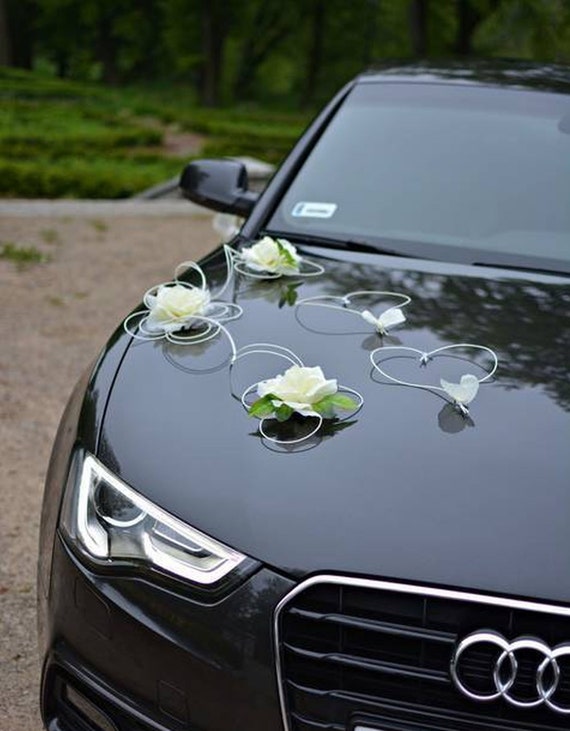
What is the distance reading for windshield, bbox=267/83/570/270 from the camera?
10.7 feet

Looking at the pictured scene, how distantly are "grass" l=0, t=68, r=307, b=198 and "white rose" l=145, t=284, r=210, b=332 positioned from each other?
10591 millimetres

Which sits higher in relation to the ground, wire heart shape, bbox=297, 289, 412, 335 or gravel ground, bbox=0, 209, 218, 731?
wire heart shape, bbox=297, 289, 412, 335

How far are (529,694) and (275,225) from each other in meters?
1.96

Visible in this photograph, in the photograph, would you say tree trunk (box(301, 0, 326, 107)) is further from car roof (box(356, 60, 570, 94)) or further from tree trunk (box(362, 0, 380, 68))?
car roof (box(356, 60, 570, 94))

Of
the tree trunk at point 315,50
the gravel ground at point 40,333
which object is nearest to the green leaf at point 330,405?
the gravel ground at point 40,333

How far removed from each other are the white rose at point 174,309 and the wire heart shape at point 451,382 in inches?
18.2

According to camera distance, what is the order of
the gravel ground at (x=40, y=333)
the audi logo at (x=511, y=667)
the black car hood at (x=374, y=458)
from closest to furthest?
the audi logo at (x=511, y=667) < the black car hood at (x=374, y=458) < the gravel ground at (x=40, y=333)

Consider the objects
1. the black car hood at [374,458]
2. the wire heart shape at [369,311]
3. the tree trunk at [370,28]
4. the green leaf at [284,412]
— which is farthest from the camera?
the tree trunk at [370,28]

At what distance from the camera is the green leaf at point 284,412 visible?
221 centimetres

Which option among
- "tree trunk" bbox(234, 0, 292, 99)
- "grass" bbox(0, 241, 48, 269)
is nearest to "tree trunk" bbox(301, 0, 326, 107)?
"tree trunk" bbox(234, 0, 292, 99)

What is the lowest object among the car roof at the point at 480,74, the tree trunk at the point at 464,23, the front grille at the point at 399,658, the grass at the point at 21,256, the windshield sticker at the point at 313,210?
the tree trunk at the point at 464,23

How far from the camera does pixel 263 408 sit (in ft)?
7.32

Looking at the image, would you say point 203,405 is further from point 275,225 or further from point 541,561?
point 275,225

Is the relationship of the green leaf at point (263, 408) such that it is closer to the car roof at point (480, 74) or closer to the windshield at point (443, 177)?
the windshield at point (443, 177)
